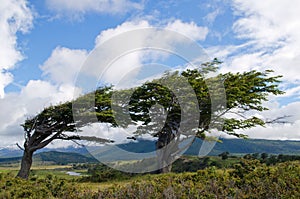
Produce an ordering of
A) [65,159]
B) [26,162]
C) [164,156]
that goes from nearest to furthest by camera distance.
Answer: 1. [26,162]
2. [164,156]
3. [65,159]

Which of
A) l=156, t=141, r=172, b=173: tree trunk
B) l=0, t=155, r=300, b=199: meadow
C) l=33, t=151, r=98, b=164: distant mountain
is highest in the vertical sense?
l=33, t=151, r=98, b=164: distant mountain

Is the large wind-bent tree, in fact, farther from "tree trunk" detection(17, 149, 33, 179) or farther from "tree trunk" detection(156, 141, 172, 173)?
"tree trunk" detection(17, 149, 33, 179)

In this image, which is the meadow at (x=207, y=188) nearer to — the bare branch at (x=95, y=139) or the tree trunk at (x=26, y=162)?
the tree trunk at (x=26, y=162)

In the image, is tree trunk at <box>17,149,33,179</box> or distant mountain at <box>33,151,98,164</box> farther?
distant mountain at <box>33,151,98,164</box>

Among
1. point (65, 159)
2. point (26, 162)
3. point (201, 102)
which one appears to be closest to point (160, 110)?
point (201, 102)

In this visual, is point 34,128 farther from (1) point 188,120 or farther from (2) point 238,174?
(2) point 238,174

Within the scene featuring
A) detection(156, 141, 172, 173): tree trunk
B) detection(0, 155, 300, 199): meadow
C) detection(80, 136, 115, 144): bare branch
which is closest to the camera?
detection(0, 155, 300, 199): meadow

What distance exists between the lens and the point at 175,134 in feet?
73.3

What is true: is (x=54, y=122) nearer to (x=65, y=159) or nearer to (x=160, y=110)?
(x=160, y=110)

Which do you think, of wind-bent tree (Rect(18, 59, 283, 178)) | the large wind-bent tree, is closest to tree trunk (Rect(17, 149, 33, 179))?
wind-bent tree (Rect(18, 59, 283, 178))

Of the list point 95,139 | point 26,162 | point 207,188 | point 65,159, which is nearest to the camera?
point 207,188

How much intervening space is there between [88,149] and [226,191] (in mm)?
15645

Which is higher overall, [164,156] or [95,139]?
[95,139]

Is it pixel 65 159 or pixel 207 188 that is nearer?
pixel 207 188
